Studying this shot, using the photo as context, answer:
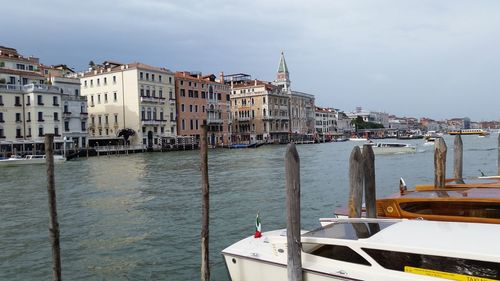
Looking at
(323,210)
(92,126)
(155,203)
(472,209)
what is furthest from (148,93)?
(472,209)

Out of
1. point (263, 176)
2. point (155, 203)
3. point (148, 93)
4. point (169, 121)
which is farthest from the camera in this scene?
point (169, 121)

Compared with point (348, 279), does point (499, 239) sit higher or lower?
higher

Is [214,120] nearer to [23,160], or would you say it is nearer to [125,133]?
[125,133]

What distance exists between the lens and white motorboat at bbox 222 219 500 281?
4.23m

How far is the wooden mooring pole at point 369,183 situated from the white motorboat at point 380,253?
52.6 inches

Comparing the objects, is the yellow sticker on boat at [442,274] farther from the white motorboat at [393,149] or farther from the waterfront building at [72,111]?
the waterfront building at [72,111]

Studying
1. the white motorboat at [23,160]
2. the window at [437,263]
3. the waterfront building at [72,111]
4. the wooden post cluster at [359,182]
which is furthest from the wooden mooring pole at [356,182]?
the waterfront building at [72,111]

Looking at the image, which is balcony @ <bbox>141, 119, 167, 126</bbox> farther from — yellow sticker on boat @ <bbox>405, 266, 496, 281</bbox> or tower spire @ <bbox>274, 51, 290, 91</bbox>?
yellow sticker on boat @ <bbox>405, 266, 496, 281</bbox>

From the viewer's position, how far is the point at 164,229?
10031 millimetres

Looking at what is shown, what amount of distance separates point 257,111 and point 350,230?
70097 millimetres

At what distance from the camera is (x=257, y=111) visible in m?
75.1

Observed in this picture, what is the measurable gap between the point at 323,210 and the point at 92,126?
45867 mm

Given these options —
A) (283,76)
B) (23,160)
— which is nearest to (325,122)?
(283,76)

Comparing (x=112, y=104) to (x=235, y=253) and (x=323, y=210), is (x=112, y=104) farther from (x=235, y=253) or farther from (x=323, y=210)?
(x=235, y=253)
